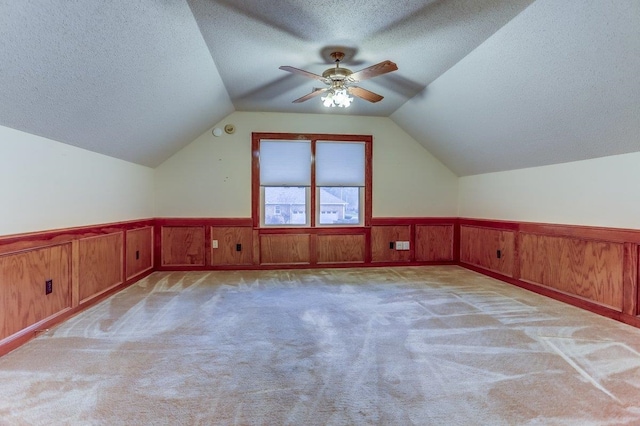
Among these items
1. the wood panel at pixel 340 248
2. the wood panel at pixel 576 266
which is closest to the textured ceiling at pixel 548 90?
the wood panel at pixel 576 266

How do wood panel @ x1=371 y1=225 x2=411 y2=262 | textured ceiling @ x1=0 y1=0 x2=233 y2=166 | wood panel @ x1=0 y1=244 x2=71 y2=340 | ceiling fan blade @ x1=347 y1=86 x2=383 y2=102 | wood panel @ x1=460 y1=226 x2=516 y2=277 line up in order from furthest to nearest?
wood panel @ x1=371 y1=225 x2=411 y2=262 → wood panel @ x1=460 y1=226 x2=516 y2=277 → ceiling fan blade @ x1=347 y1=86 x2=383 y2=102 → wood panel @ x1=0 y1=244 x2=71 y2=340 → textured ceiling @ x1=0 y1=0 x2=233 y2=166

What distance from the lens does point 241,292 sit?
389cm

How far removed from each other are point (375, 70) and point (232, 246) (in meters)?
3.43

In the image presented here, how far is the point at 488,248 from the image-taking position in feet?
15.8

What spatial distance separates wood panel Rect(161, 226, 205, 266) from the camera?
5020 millimetres

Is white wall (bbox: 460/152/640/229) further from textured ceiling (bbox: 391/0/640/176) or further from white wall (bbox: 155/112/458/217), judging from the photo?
white wall (bbox: 155/112/458/217)

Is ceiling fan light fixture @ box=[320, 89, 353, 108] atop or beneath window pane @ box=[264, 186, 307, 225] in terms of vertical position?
atop

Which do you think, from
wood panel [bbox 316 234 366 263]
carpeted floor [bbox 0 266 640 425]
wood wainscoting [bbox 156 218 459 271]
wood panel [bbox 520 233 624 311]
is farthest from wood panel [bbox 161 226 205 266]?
wood panel [bbox 520 233 624 311]

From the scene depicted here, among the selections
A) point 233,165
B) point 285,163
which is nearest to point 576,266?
point 285,163

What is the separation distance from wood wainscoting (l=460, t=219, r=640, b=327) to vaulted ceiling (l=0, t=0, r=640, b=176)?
836 millimetres

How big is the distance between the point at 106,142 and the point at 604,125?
4.80 m

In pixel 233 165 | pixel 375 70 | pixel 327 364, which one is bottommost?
pixel 327 364

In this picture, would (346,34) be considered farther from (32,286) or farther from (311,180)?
(32,286)

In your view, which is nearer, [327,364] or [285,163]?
[327,364]
